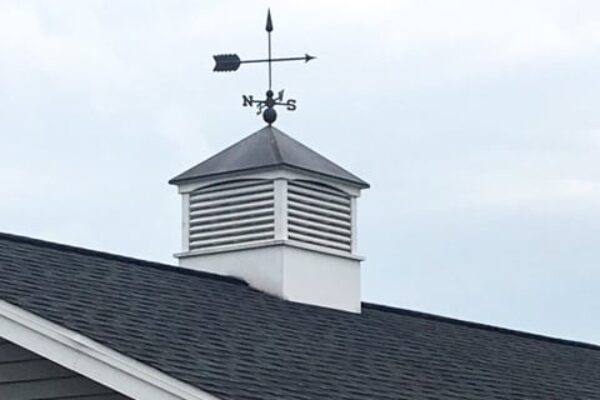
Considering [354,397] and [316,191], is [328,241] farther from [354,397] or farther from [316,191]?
[354,397]

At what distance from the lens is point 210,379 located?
1088 centimetres

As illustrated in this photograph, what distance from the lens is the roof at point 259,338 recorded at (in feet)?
37.0

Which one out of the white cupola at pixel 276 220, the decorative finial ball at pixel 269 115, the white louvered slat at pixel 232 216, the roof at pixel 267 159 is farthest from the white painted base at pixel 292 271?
the decorative finial ball at pixel 269 115

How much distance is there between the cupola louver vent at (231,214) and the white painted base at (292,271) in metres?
0.14

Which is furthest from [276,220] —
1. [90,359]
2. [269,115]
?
[90,359]

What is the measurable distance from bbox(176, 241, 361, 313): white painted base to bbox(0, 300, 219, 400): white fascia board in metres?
4.61

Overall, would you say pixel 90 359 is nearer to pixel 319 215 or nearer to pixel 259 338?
pixel 259 338

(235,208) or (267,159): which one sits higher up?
(267,159)

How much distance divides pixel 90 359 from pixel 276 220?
5.12 meters

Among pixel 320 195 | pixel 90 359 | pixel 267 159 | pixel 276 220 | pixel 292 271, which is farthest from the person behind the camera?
pixel 320 195

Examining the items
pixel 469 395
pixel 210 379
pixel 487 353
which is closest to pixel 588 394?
pixel 487 353

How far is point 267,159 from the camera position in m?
15.7

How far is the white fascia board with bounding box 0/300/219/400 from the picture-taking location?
10.3 meters

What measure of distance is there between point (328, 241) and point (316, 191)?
0.45 meters
